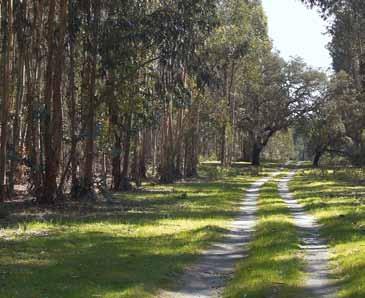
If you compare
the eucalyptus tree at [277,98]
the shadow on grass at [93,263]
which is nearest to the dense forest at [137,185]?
the shadow on grass at [93,263]

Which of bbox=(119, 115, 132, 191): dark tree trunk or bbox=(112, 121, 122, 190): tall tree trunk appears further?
bbox=(112, 121, 122, 190): tall tree trunk

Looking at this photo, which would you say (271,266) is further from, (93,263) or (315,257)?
(93,263)

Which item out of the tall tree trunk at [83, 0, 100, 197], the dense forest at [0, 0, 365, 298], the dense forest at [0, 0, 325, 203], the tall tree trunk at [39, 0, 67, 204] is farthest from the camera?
the tall tree trunk at [83, 0, 100, 197]

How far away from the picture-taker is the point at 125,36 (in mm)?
28141

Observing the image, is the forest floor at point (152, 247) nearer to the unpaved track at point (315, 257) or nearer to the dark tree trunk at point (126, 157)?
the unpaved track at point (315, 257)

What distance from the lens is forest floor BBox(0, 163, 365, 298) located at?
1141 cm

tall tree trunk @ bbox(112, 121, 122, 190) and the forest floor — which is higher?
tall tree trunk @ bbox(112, 121, 122, 190)

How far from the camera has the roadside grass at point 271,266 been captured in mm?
11164

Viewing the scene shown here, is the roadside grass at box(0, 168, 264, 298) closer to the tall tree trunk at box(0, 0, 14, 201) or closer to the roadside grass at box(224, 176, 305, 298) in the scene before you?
the roadside grass at box(224, 176, 305, 298)

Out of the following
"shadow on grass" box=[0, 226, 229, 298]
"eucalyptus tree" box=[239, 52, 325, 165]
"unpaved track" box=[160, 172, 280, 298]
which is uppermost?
"eucalyptus tree" box=[239, 52, 325, 165]

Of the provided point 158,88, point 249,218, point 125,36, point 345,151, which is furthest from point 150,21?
point 345,151

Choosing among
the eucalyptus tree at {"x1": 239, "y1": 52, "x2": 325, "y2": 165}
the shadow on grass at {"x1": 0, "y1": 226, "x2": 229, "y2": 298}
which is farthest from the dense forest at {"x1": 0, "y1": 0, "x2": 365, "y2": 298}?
the eucalyptus tree at {"x1": 239, "y1": 52, "x2": 325, "y2": 165}

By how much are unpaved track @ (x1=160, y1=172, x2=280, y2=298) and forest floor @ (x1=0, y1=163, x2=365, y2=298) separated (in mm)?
190

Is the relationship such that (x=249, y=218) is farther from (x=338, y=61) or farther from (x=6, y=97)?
(x=338, y=61)
